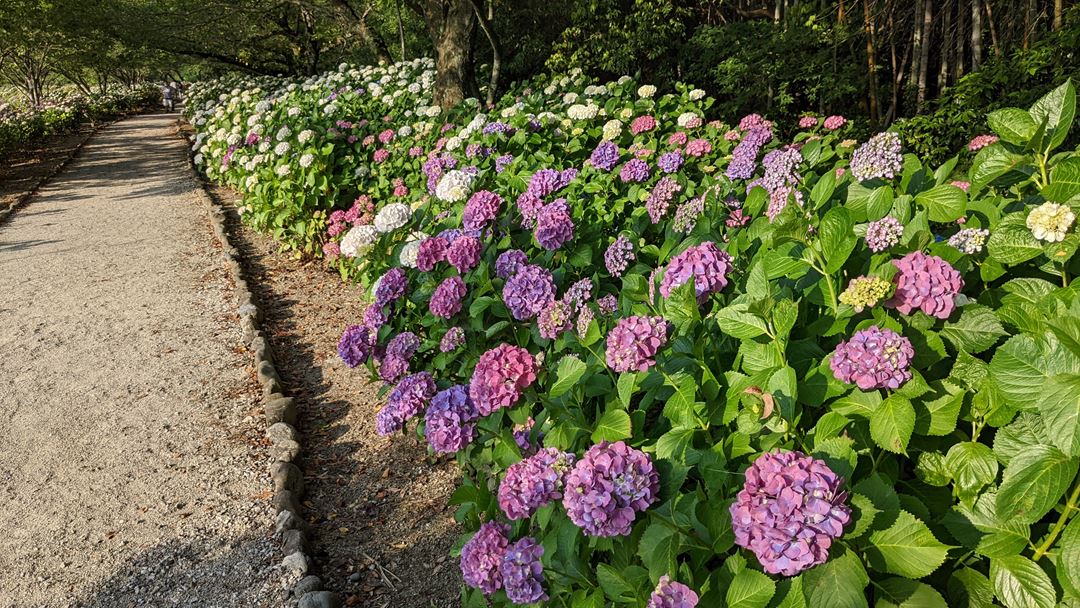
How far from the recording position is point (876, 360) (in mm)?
1097

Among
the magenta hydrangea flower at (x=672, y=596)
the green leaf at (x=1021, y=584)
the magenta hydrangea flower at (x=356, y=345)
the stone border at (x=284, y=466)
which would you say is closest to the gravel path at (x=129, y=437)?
the stone border at (x=284, y=466)

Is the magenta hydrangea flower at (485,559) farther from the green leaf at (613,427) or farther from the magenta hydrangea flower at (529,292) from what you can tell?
the magenta hydrangea flower at (529,292)

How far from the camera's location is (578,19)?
923cm

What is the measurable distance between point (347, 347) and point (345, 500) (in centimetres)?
88

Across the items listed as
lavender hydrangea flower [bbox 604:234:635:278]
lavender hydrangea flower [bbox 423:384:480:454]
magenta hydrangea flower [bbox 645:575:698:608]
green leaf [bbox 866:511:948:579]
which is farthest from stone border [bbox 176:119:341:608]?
green leaf [bbox 866:511:948:579]

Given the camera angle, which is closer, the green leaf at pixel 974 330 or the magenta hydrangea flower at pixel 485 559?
the green leaf at pixel 974 330

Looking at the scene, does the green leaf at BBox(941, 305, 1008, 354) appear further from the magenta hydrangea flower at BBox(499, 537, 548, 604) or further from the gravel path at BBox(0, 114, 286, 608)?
the gravel path at BBox(0, 114, 286, 608)

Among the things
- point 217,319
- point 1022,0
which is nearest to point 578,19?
point 1022,0

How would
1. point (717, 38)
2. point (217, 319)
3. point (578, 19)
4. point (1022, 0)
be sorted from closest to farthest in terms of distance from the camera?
point (217, 319), point (1022, 0), point (717, 38), point (578, 19)

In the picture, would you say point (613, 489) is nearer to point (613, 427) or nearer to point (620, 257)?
point (613, 427)

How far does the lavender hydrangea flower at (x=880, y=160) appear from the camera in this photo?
1521mm

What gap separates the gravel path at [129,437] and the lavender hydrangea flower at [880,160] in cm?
224

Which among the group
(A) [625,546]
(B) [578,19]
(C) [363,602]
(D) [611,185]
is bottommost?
(C) [363,602]

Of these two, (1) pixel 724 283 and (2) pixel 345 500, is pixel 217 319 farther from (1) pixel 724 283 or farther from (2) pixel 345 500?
(1) pixel 724 283
